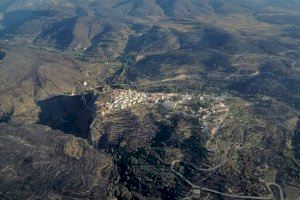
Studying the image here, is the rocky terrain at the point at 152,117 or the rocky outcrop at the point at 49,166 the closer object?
Result: the rocky outcrop at the point at 49,166

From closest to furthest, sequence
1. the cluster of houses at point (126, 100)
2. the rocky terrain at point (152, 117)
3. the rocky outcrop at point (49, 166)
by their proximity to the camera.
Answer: the rocky outcrop at point (49, 166) → the rocky terrain at point (152, 117) → the cluster of houses at point (126, 100)

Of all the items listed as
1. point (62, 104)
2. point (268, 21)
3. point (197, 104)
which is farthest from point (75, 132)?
point (268, 21)

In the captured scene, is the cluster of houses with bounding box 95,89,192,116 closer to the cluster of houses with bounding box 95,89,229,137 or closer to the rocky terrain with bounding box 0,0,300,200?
the cluster of houses with bounding box 95,89,229,137

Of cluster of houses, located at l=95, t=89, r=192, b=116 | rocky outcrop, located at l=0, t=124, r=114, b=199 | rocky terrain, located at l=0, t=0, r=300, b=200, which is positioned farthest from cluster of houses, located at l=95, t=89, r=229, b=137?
rocky outcrop, located at l=0, t=124, r=114, b=199

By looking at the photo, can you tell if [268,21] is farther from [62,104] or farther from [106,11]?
[62,104]

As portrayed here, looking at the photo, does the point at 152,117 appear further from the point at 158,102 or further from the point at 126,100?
the point at 126,100

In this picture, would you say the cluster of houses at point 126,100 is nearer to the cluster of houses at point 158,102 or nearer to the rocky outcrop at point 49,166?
the cluster of houses at point 158,102

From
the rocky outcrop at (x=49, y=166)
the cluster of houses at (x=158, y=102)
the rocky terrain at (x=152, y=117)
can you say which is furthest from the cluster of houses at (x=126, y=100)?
the rocky outcrop at (x=49, y=166)

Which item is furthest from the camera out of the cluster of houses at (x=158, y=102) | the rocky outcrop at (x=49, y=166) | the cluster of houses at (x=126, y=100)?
the cluster of houses at (x=126, y=100)

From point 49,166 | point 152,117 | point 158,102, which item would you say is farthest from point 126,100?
point 49,166
